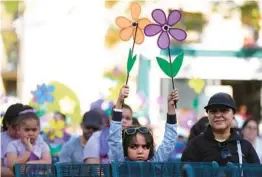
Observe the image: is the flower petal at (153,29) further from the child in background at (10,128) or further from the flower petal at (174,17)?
the child in background at (10,128)

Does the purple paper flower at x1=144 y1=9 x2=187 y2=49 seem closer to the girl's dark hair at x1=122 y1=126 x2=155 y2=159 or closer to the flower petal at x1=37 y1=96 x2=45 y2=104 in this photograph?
the girl's dark hair at x1=122 y1=126 x2=155 y2=159

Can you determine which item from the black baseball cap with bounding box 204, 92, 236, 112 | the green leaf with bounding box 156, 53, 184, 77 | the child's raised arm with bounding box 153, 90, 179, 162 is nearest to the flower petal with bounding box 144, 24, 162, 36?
the green leaf with bounding box 156, 53, 184, 77

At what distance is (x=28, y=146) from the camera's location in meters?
7.14

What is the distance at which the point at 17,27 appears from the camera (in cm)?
2338

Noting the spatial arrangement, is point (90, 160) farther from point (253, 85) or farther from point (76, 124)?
point (253, 85)

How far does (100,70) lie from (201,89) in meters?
6.26

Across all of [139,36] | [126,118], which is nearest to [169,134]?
[139,36]

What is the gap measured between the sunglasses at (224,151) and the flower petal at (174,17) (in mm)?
1105

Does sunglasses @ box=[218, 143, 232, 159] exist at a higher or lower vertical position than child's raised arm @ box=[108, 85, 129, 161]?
lower

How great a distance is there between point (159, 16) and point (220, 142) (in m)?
1.19

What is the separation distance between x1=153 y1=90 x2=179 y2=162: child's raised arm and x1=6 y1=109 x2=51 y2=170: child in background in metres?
1.29

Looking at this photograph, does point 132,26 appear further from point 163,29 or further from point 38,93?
point 38,93

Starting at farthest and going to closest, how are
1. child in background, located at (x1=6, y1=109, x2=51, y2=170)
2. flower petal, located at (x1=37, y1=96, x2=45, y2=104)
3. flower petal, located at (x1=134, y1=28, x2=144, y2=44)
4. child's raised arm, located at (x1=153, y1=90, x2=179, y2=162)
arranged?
1. flower petal, located at (x1=37, y1=96, x2=45, y2=104)
2. child in background, located at (x1=6, y1=109, x2=51, y2=170)
3. flower petal, located at (x1=134, y1=28, x2=144, y2=44)
4. child's raised arm, located at (x1=153, y1=90, x2=179, y2=162)

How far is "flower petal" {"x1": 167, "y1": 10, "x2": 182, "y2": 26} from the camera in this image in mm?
6531
